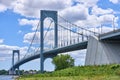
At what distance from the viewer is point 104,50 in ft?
193

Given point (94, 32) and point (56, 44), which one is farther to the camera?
point (56, 44)

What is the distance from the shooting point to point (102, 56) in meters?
59.2

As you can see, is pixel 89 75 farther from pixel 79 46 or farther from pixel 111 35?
pixel 79 46

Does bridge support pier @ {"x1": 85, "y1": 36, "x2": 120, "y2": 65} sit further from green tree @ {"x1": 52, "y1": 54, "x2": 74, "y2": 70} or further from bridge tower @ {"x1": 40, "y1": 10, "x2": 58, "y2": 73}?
bridge tower @ {"x1": 40, "y1": 10, "x2": 58, "y2": 73}

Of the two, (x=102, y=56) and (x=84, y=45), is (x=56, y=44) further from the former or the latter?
(x=102, y=56)

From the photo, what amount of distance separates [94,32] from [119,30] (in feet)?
37.6

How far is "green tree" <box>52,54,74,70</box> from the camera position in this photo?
254ft

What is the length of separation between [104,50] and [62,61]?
20619 mm

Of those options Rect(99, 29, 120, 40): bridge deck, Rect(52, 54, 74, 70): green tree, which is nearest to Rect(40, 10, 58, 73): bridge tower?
Rect(52, 54, 74, 70): green tree

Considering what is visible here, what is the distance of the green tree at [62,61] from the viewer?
254 feet

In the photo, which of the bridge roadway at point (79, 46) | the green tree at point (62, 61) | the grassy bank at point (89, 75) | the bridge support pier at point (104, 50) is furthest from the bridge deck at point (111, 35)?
the green tree at point (62, 61)

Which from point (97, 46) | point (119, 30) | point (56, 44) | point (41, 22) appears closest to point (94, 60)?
point (97, 46)

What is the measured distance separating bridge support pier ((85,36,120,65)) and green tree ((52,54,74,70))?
15.8 meters

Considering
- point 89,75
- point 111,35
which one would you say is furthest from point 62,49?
point 89,75
